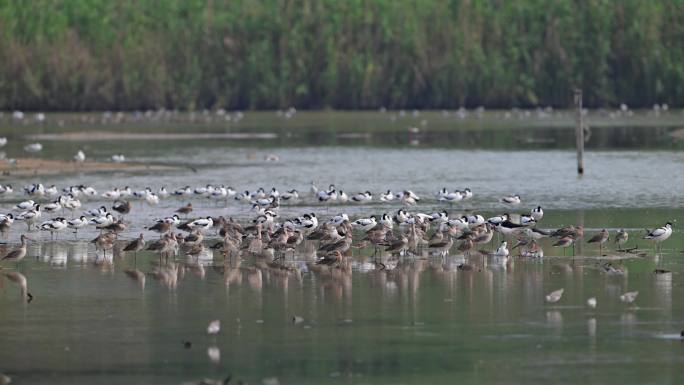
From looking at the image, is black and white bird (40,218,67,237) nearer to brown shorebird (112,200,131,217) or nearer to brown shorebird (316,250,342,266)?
brown shorebird (112,200,131,217)

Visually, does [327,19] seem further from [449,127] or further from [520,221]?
[520,221]

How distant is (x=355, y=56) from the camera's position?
84375 millimetres

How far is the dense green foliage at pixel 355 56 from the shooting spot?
271 ft

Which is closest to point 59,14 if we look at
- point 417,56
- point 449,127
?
point 417,56

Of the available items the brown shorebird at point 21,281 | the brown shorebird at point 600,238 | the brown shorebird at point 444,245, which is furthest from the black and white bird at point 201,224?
the brown shorebird at point 600,238

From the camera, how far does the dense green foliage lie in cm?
8262

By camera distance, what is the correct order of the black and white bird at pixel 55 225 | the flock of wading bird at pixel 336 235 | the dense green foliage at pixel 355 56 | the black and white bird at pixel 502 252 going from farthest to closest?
1. the dense green foliage at pixel 355 56
2. the black and white bird at pixel 55 225
3. the flock of wading bird at pixel 336 235
4. the black and white bird at pixel 502 252

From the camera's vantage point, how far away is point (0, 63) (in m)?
82.1

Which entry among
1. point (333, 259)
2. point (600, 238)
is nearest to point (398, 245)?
point (333, 259)

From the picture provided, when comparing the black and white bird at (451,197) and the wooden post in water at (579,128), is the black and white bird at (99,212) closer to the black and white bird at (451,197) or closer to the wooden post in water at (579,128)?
the black and white bird at (451,197)

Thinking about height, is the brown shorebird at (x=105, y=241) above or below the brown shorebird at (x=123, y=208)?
below

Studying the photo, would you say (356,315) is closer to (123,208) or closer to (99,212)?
(99,212)

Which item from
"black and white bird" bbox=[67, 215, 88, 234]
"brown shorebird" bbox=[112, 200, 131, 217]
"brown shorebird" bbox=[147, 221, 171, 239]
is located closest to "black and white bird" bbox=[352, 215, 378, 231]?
"brown shorebird" bbox=[147, 221, 171, 239]

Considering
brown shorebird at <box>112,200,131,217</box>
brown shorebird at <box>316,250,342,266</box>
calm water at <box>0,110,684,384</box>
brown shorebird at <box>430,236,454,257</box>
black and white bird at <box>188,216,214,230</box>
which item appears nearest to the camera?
calm water at <box>0,110,684,384</box>
